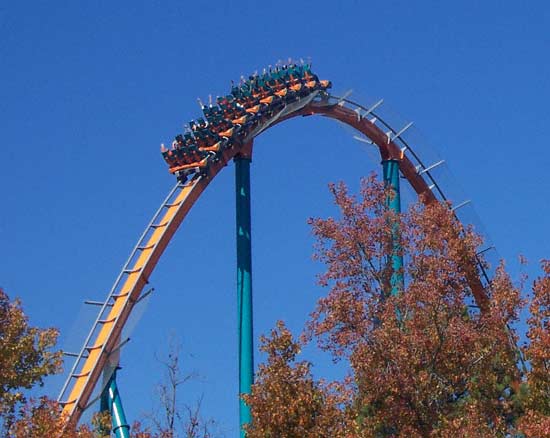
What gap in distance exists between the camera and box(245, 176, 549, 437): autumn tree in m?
13.3

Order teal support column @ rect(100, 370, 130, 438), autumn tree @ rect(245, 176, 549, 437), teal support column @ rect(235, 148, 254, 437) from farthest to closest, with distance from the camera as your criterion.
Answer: teal support column @ rect(235, 148, 254, 437), teal support column @ rect(100, 370, 130, 438), autumn tree @ rect(245, 176, 549, 437)

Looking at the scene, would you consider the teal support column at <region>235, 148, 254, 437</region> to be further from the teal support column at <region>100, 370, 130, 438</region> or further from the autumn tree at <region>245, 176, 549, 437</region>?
the autumn tree at <region>245, 176, 549, 437</region>

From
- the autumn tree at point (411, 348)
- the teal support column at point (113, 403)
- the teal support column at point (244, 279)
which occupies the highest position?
the teal support column at point (244, 279)

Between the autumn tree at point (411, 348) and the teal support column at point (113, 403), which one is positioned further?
the teal support column at point (113, 403)

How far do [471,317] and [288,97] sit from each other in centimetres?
950

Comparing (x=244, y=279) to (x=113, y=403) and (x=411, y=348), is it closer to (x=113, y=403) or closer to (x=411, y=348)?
(x=113, y=403)

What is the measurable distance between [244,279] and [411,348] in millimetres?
7682

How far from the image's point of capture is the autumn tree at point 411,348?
13328mm

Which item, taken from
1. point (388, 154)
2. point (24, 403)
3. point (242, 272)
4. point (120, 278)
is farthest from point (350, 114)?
point (24, 403)

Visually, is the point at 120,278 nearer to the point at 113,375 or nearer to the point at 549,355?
the point at 113,375

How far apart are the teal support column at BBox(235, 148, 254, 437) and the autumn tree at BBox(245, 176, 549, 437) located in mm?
5490

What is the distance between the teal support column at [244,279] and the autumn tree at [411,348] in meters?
5.49

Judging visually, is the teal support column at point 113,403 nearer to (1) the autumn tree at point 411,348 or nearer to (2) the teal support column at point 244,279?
(2) the teal support column at point 244,279

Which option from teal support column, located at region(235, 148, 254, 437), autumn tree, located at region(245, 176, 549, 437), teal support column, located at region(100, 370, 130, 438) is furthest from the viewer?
teal support column, located at region(235, 148, 254, 437)
